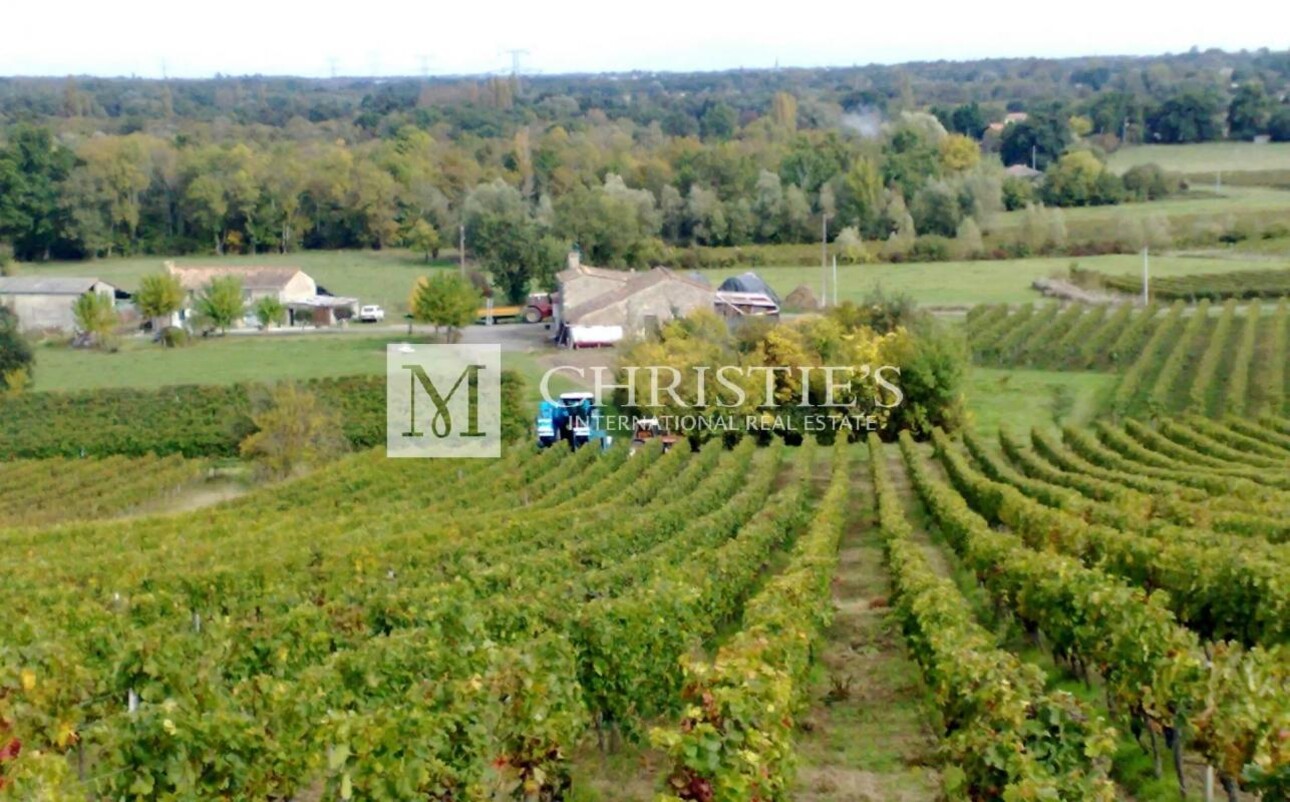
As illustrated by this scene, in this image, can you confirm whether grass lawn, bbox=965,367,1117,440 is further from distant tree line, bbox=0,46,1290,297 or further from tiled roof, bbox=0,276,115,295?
tiled roof, bbox=0,276,115,295

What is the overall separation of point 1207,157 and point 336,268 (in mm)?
77806

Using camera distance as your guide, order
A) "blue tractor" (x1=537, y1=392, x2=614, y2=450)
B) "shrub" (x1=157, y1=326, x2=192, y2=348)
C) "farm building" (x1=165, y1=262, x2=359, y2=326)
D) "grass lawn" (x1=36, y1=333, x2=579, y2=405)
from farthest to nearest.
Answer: "farm building" (x1=165, y1=262, x2=359, y2=326) → "shrub" (x1=157, y1=326, x2=192, y2=348) → "grass lawn" (x1=36, y1=333, x2=579, y2=405) → "blue tractor" (x1=537, y1=392, x2=614, y2=450)

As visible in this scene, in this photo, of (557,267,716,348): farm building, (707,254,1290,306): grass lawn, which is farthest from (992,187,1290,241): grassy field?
(557,267,716,348): farm building

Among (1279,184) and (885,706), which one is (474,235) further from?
(885,706)

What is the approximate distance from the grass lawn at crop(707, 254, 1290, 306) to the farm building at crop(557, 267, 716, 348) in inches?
448

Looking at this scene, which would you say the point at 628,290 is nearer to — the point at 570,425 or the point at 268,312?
the point at 268,312

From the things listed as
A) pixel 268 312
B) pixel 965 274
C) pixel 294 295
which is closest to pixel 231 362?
pixel 268 312

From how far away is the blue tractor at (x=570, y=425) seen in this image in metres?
42.4

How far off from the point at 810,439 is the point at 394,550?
19767 millimetres

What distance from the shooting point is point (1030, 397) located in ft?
157

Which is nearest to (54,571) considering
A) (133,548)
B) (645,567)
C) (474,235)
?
(133,548)

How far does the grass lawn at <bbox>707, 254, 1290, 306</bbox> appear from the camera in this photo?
7144 cm

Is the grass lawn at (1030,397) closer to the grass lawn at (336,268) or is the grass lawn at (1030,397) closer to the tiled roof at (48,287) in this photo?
the grass lawn at (336,268)

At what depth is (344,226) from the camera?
105375 mm
